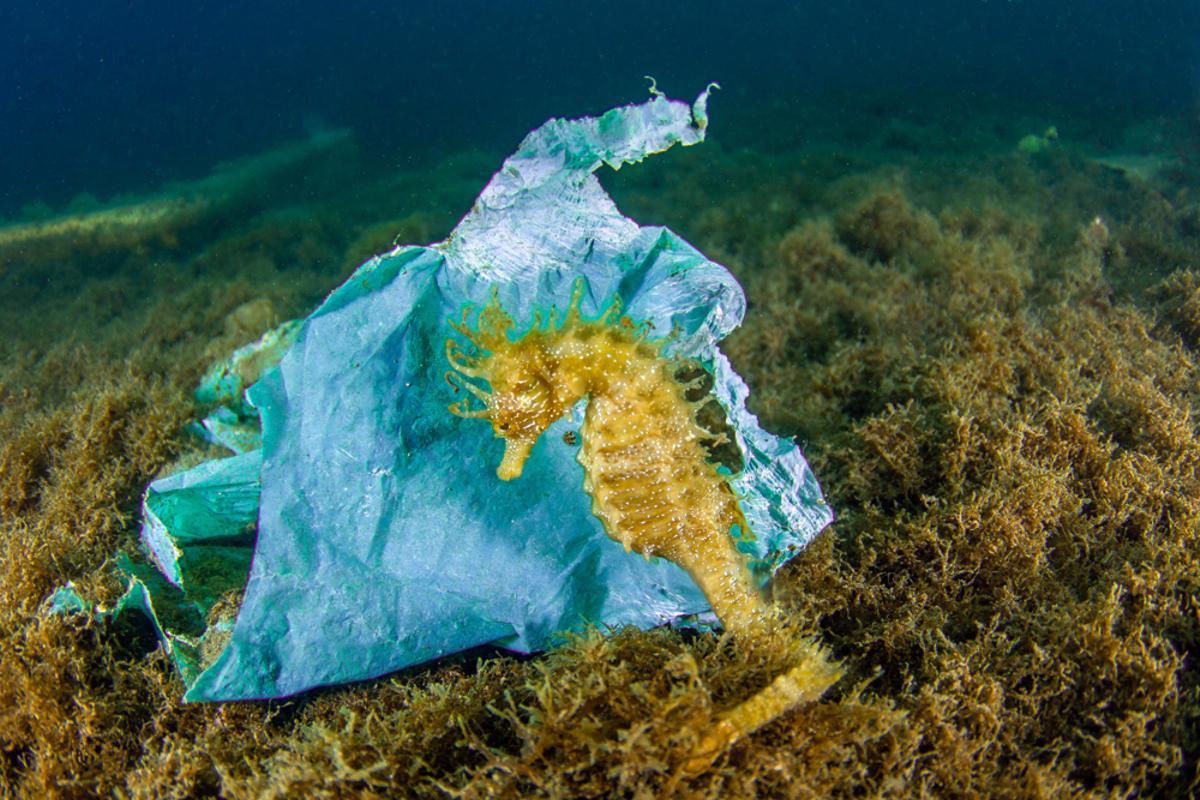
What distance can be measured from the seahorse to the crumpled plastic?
26 cm

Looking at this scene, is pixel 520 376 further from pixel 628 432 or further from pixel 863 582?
pixel 863 582

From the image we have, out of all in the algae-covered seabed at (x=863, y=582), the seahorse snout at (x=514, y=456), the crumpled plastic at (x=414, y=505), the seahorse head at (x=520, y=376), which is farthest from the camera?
the crumpled plastic at (x=414, y=505)

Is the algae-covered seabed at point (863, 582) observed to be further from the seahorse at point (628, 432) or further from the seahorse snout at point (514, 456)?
the seahorse snout at point (514, 456)

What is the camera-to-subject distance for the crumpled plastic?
1982mm

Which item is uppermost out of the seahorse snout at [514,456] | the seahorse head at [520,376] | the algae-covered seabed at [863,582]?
the seahorse head at [520,376]

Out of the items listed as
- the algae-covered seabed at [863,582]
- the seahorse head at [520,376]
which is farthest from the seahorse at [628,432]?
the algae-covered seabed at [863,582]

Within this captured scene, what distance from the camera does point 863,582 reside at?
2.12 m

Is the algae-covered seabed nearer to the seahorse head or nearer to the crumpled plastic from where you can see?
the crumpled plastic

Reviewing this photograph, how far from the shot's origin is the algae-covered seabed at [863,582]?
1.51m

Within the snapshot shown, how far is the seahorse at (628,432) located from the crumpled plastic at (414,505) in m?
0.26

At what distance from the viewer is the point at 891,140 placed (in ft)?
41.5

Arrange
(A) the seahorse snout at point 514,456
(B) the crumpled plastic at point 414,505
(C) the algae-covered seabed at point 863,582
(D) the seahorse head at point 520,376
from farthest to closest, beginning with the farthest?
(B) the crumpled plastic at point 414,505 < (A) the seahorse snout at point 514,456 < (D) the seahorse head at point 520,376 < (C) the algae-covered seabed at point 863,582

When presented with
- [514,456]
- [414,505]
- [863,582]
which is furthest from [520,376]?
[863,582]

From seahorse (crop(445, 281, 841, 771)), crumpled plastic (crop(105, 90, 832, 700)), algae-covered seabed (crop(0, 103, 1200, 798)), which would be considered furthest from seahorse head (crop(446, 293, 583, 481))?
algae-covered seabed (crop(0, 103, 1200, 798))
